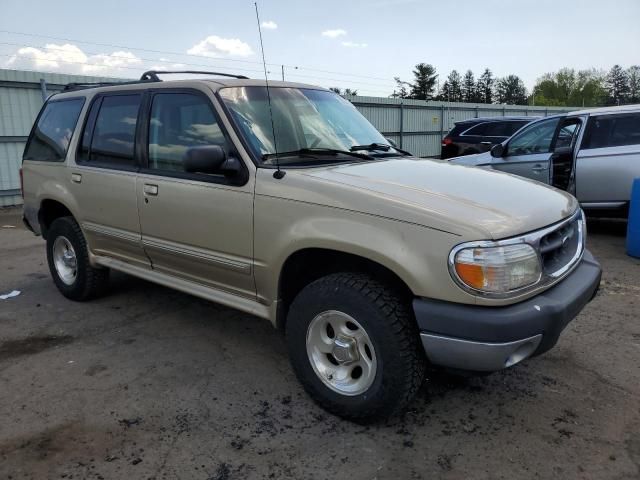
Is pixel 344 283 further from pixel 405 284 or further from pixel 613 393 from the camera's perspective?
pixel 613 393

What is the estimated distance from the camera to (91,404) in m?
3.17

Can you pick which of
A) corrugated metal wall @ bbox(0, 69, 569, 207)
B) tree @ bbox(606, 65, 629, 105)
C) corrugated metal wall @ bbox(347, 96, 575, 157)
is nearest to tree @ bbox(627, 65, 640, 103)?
tree @ bbox(606, 65, 629, 105)

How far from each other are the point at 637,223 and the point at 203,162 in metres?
5.40

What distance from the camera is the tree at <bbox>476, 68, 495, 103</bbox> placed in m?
111

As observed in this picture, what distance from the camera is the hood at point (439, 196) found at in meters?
2.52

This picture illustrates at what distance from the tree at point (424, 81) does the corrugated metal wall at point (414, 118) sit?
2443 inches

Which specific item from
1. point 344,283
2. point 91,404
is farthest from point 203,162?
point 91,404

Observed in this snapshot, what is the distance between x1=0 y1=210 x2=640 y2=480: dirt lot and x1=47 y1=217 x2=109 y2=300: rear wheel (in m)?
0.44

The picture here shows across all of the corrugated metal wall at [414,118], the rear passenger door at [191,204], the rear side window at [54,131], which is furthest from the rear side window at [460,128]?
the rear passenger door at [191,204]

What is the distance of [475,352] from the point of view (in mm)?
2428

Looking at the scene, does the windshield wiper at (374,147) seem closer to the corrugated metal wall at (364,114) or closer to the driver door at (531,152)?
the driver door at (531,152)

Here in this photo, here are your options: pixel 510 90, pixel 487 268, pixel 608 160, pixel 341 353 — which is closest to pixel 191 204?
pixel 341 353

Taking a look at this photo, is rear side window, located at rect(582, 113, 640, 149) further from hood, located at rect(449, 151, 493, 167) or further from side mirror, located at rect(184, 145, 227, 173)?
side mirror, located at rect(184, 145, 227, 173)

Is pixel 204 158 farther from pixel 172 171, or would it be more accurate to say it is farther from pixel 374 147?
pixel 374 147
